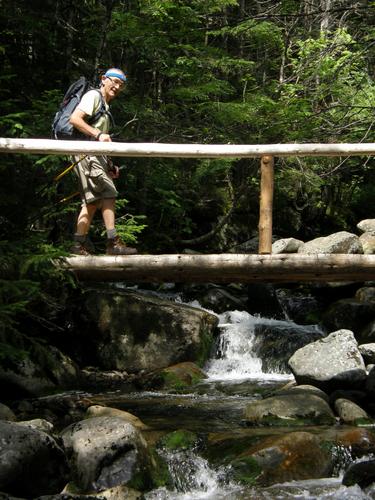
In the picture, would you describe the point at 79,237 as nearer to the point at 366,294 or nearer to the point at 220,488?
the point at 220,488

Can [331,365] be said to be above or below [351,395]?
above

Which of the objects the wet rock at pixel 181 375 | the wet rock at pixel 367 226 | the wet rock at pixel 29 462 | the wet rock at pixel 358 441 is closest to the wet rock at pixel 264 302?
the wet rock at pixel 367 226

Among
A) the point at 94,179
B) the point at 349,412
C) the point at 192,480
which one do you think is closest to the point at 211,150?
the point at 94,179

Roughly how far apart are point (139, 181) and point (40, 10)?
185 inches

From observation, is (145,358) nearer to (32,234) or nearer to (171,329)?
(171,329)

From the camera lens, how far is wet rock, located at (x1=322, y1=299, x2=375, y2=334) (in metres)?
12.6

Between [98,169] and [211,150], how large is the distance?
1.27 meters

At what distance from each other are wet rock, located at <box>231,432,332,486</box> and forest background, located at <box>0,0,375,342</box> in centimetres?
255

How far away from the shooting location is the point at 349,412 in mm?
7863

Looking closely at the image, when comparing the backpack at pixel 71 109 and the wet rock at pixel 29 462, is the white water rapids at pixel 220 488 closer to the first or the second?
the wet rock at pixel 29 462

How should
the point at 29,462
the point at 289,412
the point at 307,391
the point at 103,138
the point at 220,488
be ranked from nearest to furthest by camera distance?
the point at 29,462, the point at 220,488, the point at 103,138, the point at 289,412, the point at 307,391

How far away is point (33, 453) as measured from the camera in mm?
5457

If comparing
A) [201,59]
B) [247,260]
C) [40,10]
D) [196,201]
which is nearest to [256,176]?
[196,201]

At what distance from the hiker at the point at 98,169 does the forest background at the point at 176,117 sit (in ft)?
2.16
